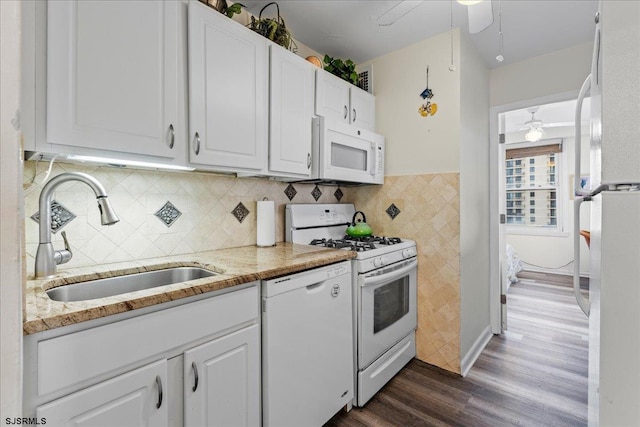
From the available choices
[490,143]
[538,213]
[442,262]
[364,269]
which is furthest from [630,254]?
[538,213]

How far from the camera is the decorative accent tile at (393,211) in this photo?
8.29 ft

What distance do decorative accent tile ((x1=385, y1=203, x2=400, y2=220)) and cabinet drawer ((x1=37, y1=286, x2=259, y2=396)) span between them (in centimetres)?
166

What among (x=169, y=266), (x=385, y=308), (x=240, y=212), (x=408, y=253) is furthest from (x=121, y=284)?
(x=408, y=253)

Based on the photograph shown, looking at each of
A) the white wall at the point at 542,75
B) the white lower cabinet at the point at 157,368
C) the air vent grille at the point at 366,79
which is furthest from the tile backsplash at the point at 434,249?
the white lower cabinet at the point at 157,368

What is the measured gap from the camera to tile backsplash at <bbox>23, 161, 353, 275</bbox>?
4.25 feet

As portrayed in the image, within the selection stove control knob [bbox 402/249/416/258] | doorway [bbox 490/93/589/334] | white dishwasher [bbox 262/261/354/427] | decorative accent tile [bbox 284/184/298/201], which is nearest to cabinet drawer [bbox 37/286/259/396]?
white dishwasher [bbox 262/261/354/427]

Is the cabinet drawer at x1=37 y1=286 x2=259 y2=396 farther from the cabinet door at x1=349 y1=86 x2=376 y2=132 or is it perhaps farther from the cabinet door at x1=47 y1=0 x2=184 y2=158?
the cabinet door at x1=349 y1=86 x2=376 y2=132

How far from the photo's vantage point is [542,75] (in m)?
2.57

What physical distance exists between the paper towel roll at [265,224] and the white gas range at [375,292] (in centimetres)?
22

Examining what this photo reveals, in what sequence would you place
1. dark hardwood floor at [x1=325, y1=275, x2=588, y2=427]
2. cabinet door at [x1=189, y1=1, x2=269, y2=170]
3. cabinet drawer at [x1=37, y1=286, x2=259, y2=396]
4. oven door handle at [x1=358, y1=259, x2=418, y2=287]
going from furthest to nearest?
oven door handle at [x1=358, y1=259, x2=418, y2=287]
dark hardwood floor at [x1=325, y1=275, x2=588, y2=427]
cabinet door at [x1=189, y1=1, x2=269, y2=170]
cabinet drawer at [x1=37, y1=286, x2=259, y2=396]

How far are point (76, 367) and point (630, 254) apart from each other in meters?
1.38

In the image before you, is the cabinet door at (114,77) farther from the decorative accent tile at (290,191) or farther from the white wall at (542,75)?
the white wall at (542,75)

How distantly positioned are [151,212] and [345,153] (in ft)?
4.44

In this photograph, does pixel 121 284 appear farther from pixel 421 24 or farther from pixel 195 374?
pixel 421 24
